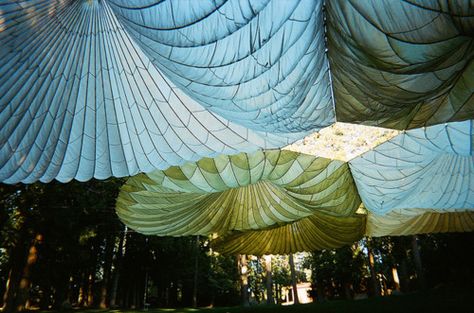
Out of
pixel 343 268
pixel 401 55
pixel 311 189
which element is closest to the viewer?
pixel 401 55

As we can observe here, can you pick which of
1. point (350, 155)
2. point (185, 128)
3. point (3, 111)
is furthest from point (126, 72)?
point (350, 155)

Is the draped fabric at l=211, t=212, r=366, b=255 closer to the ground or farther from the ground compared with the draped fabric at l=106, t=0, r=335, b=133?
closer to the ground

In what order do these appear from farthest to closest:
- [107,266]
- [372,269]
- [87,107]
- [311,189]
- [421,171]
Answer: [107,266], [372,269], [421,171], [311,189], [87,107]

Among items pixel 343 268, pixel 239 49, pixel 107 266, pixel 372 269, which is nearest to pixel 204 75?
pixel 239 49

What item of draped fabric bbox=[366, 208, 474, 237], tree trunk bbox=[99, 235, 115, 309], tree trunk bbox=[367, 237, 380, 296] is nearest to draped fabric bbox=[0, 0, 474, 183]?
draped fabric bbox=[366, 208, 474, 237]

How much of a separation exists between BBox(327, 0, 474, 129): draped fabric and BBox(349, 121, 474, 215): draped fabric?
158cm

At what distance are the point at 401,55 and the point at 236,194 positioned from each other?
651cm

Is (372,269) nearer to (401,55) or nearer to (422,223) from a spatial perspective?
(422,223)

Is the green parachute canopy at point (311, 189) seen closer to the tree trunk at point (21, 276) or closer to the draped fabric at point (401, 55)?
the draped fabric at point (401, 55)

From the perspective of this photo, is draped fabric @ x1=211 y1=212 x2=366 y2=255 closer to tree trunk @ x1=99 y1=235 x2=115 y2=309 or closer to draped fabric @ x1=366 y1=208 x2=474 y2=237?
draped fabric @ x1=366 y1=208 x2=474 y2=237

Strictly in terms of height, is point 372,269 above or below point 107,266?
below

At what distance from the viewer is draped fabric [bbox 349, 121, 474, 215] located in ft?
23.7

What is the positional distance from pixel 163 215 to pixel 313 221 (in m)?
4.93

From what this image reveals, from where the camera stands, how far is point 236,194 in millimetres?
9750
